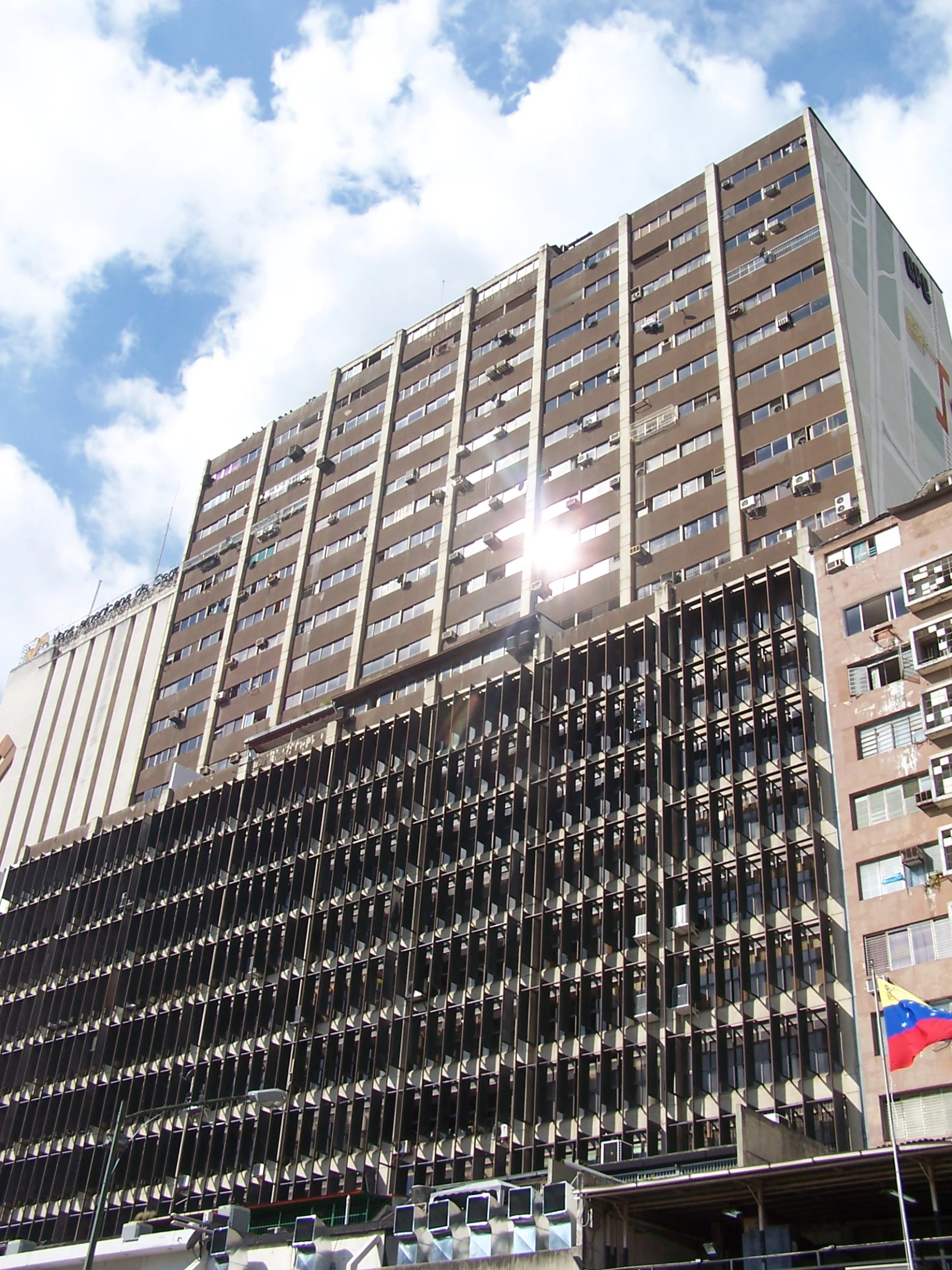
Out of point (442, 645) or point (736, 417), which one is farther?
point (442, 645)

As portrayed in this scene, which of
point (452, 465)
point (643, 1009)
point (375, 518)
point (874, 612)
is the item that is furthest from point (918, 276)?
point (643, 1009)

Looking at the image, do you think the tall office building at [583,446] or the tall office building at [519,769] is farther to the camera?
the tall office building at [583,446]

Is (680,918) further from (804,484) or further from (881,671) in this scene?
(804,484)

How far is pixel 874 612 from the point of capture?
54500 millimetres

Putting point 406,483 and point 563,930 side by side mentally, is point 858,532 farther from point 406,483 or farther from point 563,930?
point 406,483

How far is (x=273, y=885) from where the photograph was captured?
72.4 meters

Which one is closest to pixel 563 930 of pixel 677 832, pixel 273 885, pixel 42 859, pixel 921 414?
pixel 677 832

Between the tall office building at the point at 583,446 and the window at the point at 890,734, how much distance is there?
13.1m

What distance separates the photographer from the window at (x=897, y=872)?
47.2 metres

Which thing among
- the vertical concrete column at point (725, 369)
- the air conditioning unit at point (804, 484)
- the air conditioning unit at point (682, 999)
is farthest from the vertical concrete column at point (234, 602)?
the air conditioning unit at point (682, 999)

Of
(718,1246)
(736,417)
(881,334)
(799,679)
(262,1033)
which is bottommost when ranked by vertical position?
(718,1246)

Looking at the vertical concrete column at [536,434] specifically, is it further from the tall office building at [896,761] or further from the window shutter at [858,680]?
the window shutter at [858,680]

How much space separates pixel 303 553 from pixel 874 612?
172 feet

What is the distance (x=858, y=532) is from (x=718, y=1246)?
30.1 meters
